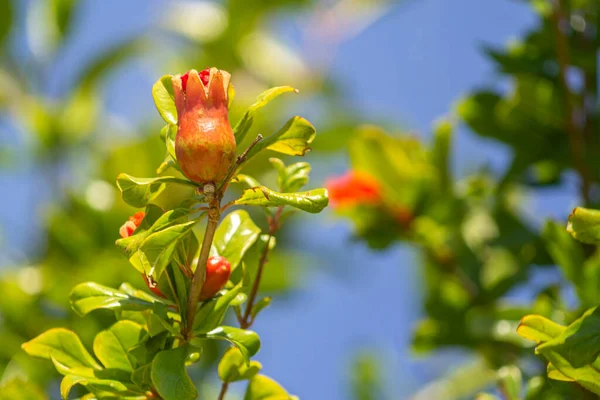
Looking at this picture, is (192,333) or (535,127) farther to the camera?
(535,127)

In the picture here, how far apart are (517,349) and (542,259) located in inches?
7.6

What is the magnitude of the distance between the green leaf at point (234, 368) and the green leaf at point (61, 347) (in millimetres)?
131

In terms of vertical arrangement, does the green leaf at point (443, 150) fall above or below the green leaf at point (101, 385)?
above

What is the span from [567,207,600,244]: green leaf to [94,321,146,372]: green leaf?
429 mm

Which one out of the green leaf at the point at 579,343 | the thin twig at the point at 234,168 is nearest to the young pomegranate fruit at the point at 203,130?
the thin twig at the point at 234,168

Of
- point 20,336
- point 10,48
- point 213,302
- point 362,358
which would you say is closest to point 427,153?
point 362,358

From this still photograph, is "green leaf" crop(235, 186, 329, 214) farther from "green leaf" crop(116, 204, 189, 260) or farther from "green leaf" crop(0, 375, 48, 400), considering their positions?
"green leaf" crop(0, 375, 48, 400)

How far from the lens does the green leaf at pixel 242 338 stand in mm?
679

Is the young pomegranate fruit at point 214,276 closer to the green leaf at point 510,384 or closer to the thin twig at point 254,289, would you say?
the thin twig at point 254,289

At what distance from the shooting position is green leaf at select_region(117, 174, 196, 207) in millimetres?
648

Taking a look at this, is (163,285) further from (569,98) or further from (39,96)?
(39,96)

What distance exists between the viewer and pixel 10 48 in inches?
136

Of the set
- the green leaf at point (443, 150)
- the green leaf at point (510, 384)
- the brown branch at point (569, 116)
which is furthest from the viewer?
the green leaf at point (443, 150)

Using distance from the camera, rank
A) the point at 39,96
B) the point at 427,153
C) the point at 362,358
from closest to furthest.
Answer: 1. the point at 427,153
2. the point at 362,358
3. the point at 39,96
